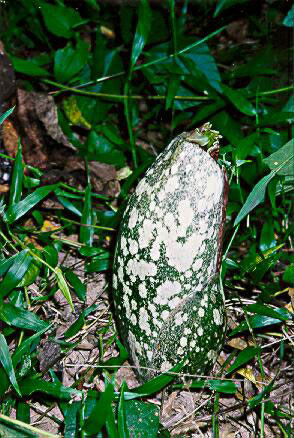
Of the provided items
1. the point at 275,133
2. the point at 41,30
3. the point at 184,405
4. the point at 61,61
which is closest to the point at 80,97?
the point at 61,61

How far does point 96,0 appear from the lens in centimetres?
283

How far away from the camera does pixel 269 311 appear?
171cm

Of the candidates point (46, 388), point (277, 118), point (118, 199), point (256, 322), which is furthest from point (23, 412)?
point (277, 118)

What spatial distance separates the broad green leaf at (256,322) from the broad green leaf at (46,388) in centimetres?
53

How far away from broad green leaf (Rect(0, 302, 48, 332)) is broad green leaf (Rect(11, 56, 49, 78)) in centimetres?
127

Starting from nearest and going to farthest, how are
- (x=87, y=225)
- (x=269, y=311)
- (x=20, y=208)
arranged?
(x=269, y=311) → (x=20, y=208) → (x=87, y=225)

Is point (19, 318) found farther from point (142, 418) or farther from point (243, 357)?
point (243, 357)

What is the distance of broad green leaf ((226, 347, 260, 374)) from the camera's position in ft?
5.32

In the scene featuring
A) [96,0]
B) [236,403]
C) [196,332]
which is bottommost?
[236,403]

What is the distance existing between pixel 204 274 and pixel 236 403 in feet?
1.40

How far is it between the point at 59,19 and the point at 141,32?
515 millimetres

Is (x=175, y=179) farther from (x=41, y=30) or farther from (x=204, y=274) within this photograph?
(x=41, y=30)

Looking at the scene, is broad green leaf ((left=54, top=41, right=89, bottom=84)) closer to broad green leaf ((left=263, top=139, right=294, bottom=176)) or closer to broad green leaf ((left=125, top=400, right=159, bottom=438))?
broad green leaf ((left=263, top=139, right=294, bottom=176))

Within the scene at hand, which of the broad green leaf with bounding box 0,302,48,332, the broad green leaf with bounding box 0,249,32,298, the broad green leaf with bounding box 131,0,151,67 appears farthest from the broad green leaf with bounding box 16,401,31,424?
the broad green leaf with bounding box 131,0,151,67
